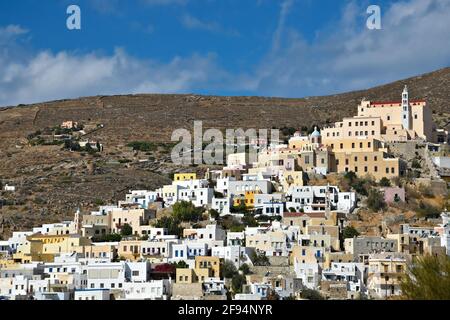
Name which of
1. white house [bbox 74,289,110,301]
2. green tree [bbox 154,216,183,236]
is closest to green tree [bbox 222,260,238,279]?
white house [bbox 74,289,110,301]

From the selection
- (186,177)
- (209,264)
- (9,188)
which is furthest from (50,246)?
(9,188)

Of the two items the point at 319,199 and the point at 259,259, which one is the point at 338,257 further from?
the point at 319,199

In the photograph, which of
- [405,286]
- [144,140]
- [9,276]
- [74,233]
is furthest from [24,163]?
[405,286]

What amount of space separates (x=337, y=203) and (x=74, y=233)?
12.2 meters

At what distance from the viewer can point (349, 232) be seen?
1982 inches

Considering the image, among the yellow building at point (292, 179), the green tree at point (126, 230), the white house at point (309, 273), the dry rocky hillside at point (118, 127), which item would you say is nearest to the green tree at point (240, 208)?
the yellow building at point (292, 179)

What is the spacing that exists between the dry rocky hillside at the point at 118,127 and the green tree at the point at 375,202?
17.2 metres

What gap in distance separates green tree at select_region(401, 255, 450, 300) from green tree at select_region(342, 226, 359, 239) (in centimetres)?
2142

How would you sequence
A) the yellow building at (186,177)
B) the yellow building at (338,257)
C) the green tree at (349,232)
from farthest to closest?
the yellow building at (186,177)
the green tree at (349,232)
the yellow building at (338,257)

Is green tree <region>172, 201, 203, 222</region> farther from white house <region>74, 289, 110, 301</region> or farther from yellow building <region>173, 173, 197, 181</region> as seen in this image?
white house <region>74, 289, 110, 301</region>

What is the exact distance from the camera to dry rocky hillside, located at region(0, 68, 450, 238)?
222 ft

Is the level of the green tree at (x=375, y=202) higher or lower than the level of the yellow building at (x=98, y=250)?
higher

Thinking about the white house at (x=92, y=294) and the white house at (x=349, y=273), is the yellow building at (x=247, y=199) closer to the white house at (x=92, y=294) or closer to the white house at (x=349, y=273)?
the white house at (x=349, y=273)

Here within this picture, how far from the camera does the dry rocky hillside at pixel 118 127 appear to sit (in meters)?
67.8
